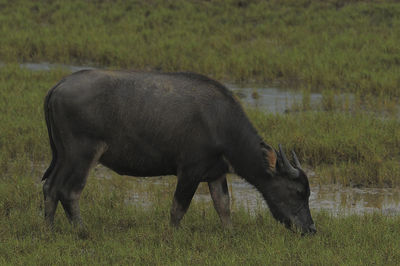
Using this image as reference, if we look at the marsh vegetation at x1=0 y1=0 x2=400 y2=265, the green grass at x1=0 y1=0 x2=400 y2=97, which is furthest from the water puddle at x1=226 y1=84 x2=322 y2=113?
the green grass at x1=0 y1=0 x2=400 y2=97

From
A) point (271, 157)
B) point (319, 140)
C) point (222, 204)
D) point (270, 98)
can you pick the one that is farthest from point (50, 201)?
point (270, 98)

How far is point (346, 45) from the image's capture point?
15.8 metres

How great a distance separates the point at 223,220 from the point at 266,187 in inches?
19.7

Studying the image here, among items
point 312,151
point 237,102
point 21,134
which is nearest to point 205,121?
point 237,102

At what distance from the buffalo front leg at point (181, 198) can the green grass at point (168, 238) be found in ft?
0.42

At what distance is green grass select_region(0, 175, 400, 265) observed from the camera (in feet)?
19.0

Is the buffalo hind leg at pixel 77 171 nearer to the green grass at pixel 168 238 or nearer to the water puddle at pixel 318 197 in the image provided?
the green grass at pixel 168 238

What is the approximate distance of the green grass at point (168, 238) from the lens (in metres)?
5.78

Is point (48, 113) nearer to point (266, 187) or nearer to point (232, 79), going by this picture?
point (266, 187)

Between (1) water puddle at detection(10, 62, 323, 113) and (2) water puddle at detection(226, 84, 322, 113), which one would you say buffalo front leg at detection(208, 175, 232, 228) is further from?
(1) water puddle at detection(10, 62, 323, 113)

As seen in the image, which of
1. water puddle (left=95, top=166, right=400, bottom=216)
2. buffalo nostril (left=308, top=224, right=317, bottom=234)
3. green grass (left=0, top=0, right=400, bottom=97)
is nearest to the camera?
buffalo nostril (left=308, top=224, right=317, bottom=234)

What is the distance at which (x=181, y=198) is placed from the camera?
661 centimetres

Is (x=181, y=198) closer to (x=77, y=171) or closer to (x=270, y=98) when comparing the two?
(x=77, y=171)

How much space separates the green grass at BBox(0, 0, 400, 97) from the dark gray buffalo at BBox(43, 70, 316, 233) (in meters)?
6.40
